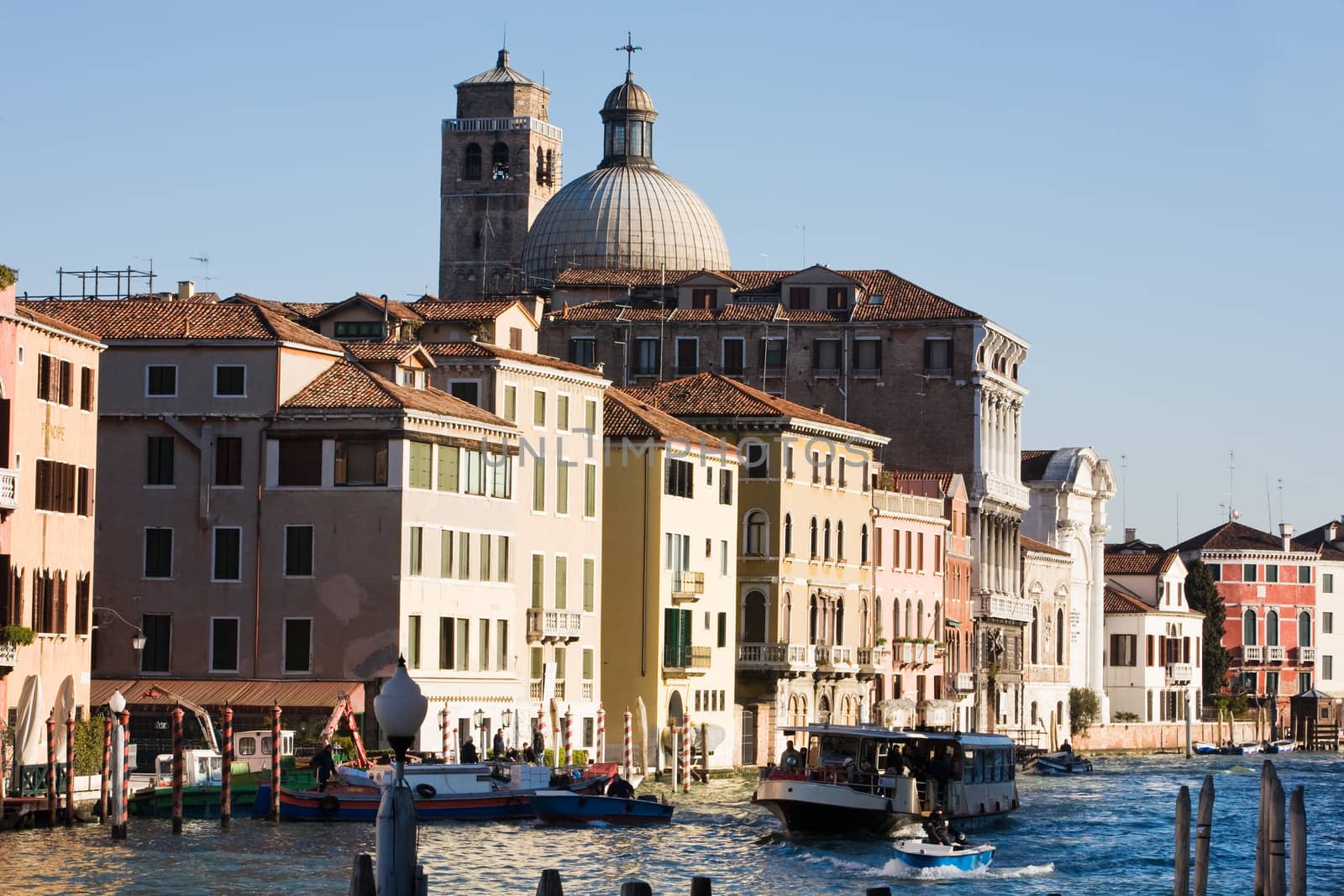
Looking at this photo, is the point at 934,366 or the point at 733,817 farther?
the point at 934,366

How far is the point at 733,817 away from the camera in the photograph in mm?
49031

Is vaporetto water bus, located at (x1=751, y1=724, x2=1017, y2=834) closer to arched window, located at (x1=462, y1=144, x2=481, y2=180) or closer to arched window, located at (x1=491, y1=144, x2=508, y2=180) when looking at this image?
arched window, located at (x1=491, y1=144, x2=508, y2=180)

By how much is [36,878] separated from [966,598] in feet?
173

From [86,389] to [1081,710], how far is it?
2274 inches

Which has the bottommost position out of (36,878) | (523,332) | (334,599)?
(36,878)

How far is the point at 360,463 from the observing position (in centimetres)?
5244

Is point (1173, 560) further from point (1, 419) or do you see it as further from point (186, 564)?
point (1, 419)

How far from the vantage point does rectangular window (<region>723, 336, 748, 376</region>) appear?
262ft

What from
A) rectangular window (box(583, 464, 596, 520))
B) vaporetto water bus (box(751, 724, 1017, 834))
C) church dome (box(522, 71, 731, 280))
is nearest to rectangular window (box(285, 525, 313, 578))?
rectangular window (box(583, 464, 596, 520))

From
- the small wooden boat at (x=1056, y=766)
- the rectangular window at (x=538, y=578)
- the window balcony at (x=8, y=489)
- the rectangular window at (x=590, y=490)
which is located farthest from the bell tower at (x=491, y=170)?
the window balcony at (x=8, y=489)

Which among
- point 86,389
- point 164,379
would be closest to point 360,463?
point 164,379

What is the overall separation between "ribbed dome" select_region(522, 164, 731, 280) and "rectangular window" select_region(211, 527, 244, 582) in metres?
38.9

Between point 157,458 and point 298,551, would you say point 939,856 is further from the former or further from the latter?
point 157,458

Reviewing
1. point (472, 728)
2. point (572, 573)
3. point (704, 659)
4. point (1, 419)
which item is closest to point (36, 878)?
point (1, 419)
